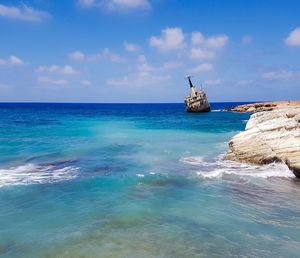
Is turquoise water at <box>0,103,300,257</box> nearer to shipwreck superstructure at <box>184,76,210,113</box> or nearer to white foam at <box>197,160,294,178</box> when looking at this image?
white foam at <box>197,160,294,178</box>

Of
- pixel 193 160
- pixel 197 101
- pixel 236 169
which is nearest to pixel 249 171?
pixel 236 169

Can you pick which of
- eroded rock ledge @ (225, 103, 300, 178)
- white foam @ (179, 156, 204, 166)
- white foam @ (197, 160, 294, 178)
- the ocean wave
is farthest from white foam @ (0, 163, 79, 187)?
eroded rock ledge @ (225, 103, 300, 178)

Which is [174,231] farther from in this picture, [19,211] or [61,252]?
[19,211]

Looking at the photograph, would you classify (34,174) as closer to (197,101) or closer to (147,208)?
(147,208)

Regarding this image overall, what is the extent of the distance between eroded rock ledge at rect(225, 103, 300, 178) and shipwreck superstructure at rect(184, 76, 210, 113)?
68.6 meters

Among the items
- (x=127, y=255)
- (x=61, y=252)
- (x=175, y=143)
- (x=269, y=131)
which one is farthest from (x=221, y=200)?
(x=175, y=143)

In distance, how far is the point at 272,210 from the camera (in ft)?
53.2

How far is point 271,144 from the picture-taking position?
82.0 ft

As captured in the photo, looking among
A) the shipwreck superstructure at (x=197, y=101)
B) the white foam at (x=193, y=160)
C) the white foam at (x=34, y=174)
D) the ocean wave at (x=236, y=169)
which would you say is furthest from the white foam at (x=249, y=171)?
the shipwreck superstructure at (x=197, y=101)

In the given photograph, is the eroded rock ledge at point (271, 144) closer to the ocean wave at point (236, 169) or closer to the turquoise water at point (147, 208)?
the ocean wave at point (236, 169)

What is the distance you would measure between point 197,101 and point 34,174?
263 feet

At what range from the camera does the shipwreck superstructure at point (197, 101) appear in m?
97.9

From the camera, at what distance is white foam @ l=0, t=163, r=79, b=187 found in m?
21.5

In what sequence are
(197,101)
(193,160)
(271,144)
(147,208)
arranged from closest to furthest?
(147,208), (271,144), (193,160), (197,101)
